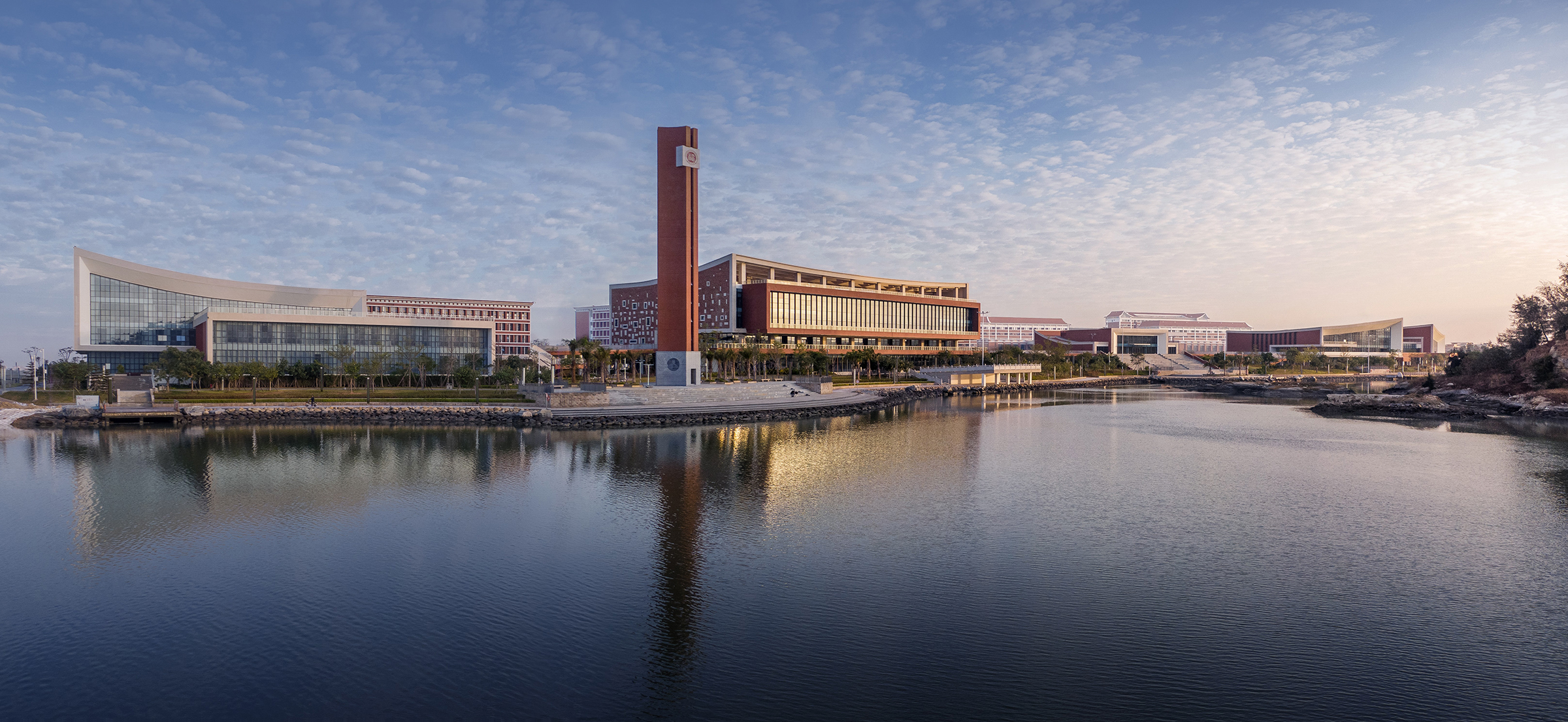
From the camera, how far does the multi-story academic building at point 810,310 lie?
95312 millimetres

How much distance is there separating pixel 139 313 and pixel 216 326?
475 inches

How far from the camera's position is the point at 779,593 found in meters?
13.6

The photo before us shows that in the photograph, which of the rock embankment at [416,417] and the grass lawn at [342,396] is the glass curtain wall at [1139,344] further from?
the grass lawn at [342,396]

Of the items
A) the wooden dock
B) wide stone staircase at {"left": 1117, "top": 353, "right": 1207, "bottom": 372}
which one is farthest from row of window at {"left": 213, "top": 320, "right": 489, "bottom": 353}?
A: wide stone staircase at {"left": 1117, "top": 353, "right": 1207, "bottom": 372}

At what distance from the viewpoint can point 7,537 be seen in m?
17.5

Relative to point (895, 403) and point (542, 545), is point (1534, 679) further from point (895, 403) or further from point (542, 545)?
point (895, 403)

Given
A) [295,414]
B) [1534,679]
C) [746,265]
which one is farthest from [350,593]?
[746,265]

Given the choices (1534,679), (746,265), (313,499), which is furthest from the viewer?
(746,265)

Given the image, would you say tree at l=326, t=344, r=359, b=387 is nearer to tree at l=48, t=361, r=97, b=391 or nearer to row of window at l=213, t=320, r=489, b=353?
row of window at l=213, t=320, r=489, b=353

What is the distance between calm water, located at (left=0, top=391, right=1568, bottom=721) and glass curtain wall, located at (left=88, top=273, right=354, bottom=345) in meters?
56.5

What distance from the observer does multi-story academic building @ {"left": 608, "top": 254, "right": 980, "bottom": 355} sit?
9531 cm

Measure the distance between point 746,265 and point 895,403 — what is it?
1557 inches

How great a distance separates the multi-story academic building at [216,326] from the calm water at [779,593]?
153ft

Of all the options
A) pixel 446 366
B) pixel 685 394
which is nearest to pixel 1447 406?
pixel 685 394
